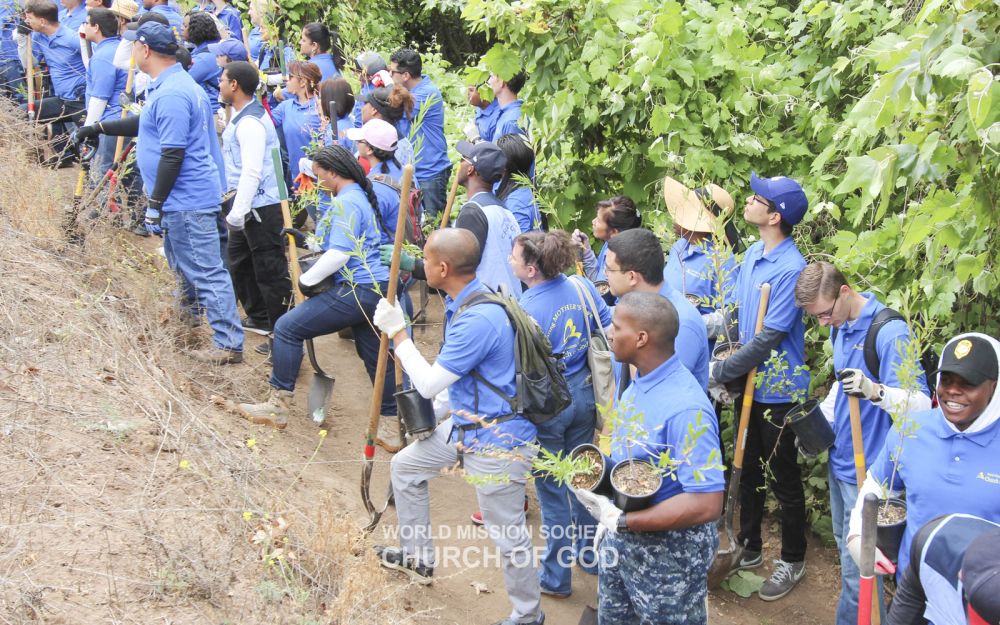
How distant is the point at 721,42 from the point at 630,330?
11.6 feet

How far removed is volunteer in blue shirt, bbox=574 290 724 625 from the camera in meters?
3.52

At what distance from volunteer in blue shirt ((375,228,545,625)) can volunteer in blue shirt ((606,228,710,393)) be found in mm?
696

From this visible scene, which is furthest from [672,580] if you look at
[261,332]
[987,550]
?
[261,332]

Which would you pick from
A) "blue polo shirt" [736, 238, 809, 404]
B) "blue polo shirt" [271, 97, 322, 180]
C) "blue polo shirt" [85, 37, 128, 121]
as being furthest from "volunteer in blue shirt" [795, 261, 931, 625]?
"blue polo shirt" [85, 37, 128, 121]

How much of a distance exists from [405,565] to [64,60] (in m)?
7.76

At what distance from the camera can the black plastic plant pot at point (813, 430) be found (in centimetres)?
455

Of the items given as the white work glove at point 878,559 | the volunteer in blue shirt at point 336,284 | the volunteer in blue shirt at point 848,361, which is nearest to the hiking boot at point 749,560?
the volunteer in blue shirt at point 848,361

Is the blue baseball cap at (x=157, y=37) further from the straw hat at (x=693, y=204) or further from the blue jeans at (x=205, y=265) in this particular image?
the straw hat at (x=693, y=204)

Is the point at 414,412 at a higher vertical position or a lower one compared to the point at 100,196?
higher

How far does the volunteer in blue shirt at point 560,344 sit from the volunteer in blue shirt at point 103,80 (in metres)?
5.29

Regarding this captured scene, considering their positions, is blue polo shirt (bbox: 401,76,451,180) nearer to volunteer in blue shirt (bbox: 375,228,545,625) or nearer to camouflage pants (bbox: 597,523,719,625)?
volunteer in blue shirt (bbox: 375,228,545,625)

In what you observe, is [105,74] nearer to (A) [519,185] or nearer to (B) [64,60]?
(B) [64,60]

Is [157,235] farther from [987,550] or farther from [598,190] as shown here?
[987,550]

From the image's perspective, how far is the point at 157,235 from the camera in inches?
362
